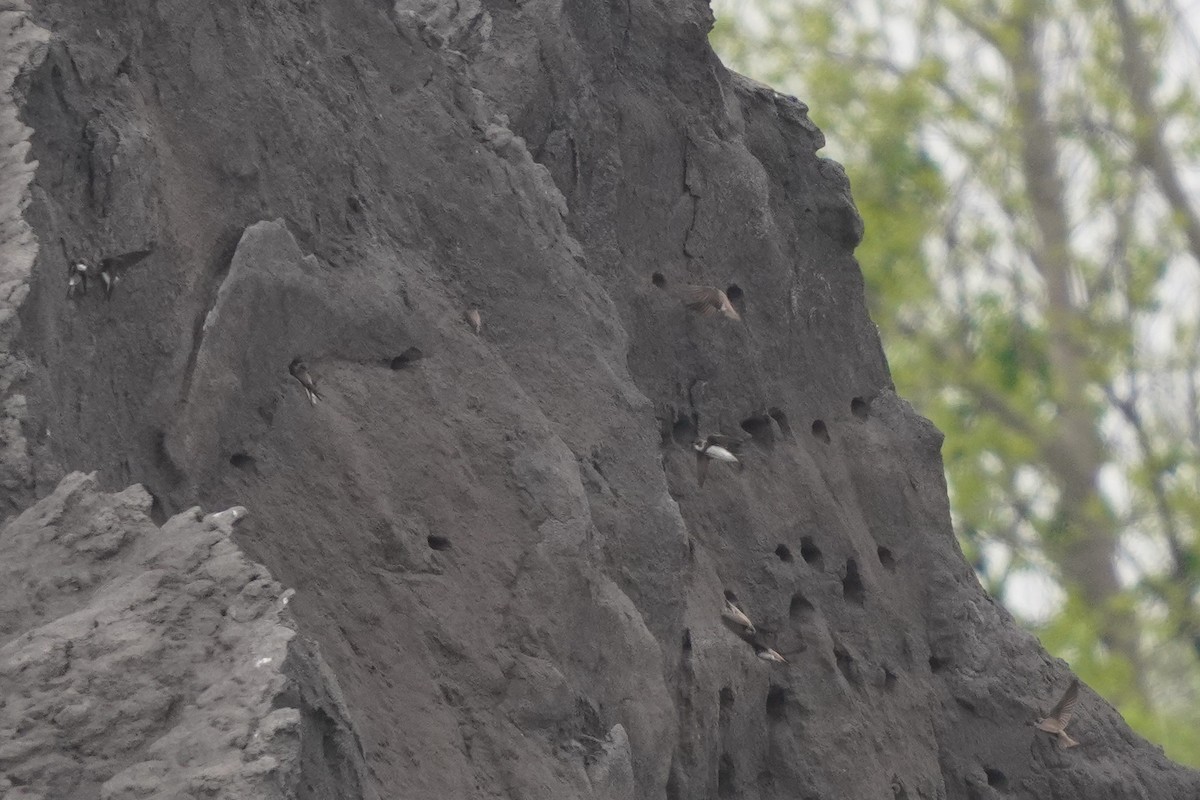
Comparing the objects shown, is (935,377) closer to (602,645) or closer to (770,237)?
(770,237)

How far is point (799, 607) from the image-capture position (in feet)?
24.3

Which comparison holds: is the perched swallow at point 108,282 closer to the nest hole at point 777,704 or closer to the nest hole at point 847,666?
the nest hole at point 777,704

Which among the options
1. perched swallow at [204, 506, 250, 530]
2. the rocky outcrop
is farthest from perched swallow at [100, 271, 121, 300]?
perched swallow at [204, 506, 250, 530]

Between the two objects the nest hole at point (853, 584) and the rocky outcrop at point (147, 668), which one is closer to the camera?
the rocky outcrop at point (147, 668)

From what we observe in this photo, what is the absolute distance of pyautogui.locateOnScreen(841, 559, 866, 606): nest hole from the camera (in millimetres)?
7785

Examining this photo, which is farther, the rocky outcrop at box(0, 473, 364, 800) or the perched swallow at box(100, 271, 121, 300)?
the perched swallow at box(100, 271, 121, 300)

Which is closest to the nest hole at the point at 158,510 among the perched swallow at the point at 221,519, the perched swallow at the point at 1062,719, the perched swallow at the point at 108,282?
the perched swallow at the point at 108,282

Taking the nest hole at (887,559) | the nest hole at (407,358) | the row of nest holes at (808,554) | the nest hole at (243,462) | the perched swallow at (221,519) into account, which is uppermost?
the nest hole at (887,559)

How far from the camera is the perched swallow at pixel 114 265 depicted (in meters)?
4.74

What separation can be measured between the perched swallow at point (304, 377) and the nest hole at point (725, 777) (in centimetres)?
251

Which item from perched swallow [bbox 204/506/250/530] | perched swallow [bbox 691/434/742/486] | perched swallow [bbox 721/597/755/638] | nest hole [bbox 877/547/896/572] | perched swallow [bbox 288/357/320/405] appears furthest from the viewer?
nest hole [bbox 877/547/896/572]

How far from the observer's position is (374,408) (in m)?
5.46

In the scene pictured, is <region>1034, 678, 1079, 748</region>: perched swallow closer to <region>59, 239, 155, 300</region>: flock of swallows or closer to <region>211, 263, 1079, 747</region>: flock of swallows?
<region>211, 263, 1079, 747</region>: flock of swallows

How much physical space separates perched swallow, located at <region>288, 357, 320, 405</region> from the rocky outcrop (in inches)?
50.2
